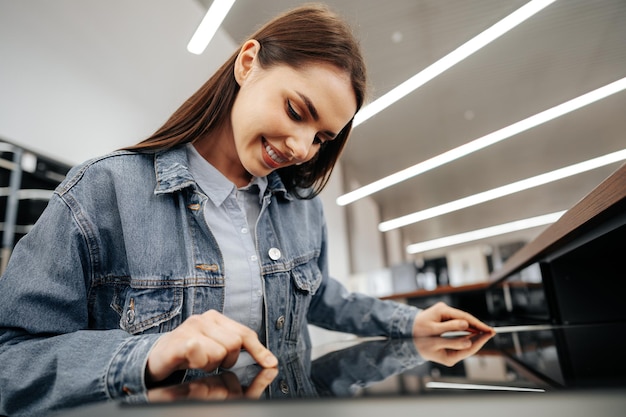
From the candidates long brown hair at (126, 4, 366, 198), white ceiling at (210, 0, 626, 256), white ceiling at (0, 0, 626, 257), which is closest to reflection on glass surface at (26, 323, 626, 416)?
long brown hair at (126, 4, 366, 198)

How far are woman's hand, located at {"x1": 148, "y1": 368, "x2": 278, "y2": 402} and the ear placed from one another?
63 centimetres

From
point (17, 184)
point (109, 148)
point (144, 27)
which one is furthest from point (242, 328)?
point (144, 27)

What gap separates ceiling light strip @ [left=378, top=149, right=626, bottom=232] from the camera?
15.8ft

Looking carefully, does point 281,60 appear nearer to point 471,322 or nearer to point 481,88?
point 471,322

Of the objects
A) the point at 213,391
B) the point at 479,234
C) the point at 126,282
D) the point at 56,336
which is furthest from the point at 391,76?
the point at 479,234

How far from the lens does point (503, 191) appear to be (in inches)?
242

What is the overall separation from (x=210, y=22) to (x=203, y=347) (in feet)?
6.90

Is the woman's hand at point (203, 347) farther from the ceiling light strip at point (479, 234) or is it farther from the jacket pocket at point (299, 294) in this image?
the ceiling light strip at point (479, 234)

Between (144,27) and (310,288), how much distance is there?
102 inches

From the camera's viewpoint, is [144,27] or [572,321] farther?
[144,27]

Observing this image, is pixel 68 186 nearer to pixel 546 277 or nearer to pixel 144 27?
pixel 546 277

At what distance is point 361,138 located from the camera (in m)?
4.89

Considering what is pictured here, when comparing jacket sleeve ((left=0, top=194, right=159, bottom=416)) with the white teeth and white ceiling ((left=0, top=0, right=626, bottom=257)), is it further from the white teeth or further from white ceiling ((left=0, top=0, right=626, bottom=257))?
white ceiling ((left=0, top=0, right=626, bottom=257))

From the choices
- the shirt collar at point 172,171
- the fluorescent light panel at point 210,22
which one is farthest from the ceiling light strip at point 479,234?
the shirt collar at point 172,171
